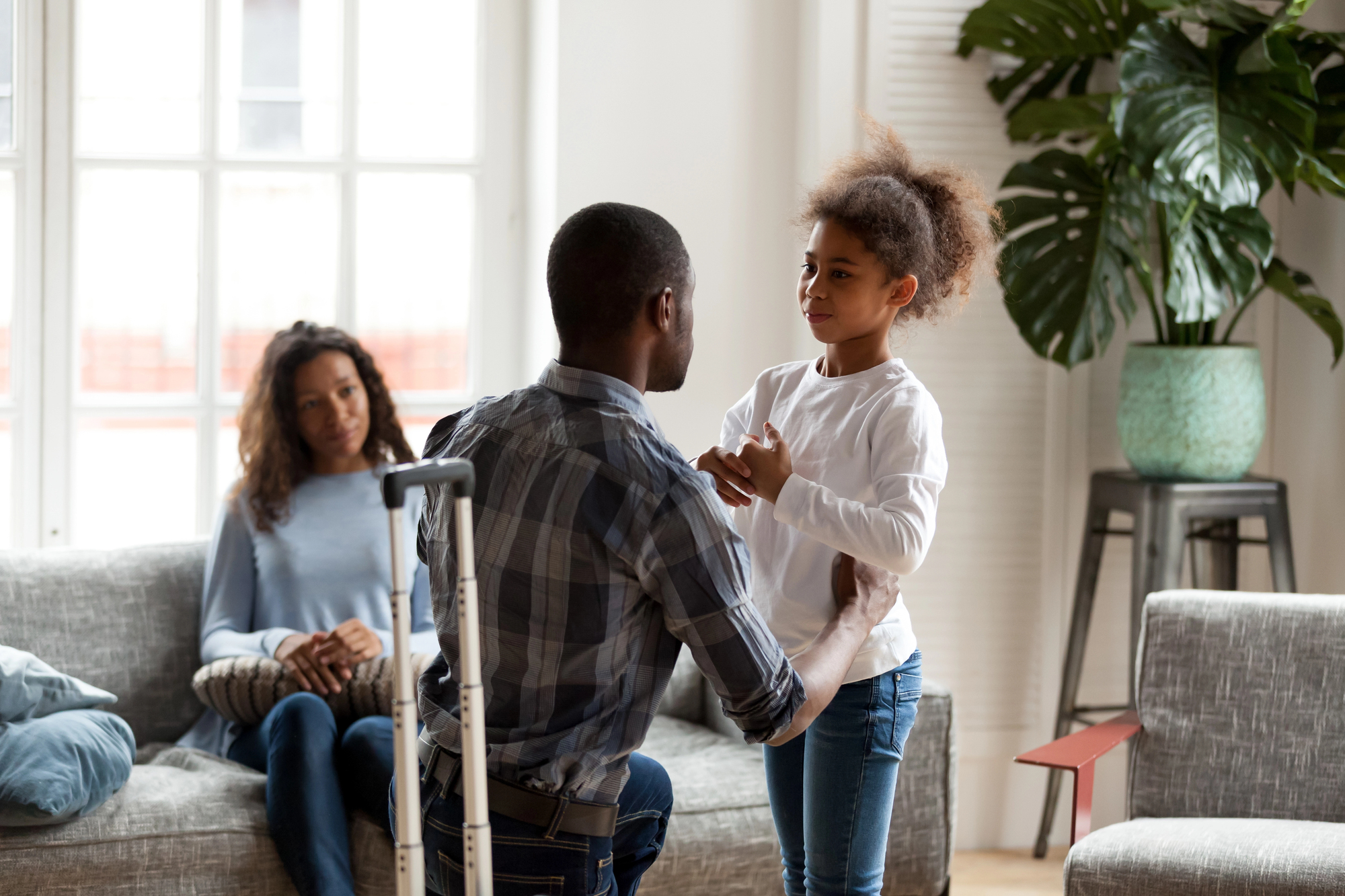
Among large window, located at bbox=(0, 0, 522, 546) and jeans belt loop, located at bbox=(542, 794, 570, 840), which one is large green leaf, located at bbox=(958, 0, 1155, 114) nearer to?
large window, located at bbox=(0, 0, 522, 546)

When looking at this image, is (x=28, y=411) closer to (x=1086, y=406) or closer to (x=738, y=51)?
(x=738, y=51)

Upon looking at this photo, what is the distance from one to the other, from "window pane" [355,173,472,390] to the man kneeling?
6.65 feet

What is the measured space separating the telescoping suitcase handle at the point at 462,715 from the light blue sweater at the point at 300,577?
146 centimetres

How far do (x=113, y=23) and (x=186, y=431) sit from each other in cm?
96

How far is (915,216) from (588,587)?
70 centimetres

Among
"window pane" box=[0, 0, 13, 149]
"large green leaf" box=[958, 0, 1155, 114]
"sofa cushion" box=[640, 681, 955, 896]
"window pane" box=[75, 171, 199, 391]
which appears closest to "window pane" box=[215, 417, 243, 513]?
"window pane" box=[75, 171, 199, 391]

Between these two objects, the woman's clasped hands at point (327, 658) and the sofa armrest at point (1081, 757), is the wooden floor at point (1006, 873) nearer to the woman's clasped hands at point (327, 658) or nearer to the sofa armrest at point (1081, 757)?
the sofa armrest at point (1081, 757)

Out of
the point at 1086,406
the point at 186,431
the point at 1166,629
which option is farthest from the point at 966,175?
the point at 186,431

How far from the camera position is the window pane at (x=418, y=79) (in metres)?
3.13

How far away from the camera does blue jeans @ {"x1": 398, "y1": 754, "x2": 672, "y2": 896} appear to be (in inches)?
46.6

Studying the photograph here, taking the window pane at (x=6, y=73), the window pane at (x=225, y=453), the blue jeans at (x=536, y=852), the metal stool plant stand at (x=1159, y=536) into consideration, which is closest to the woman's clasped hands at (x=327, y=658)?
the window pane at (x=225, y=453)

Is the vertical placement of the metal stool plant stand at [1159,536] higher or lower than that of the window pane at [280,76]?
lower

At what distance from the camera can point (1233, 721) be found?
7.41 feet

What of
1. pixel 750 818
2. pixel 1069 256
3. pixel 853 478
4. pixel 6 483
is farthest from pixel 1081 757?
pixel 6 483
